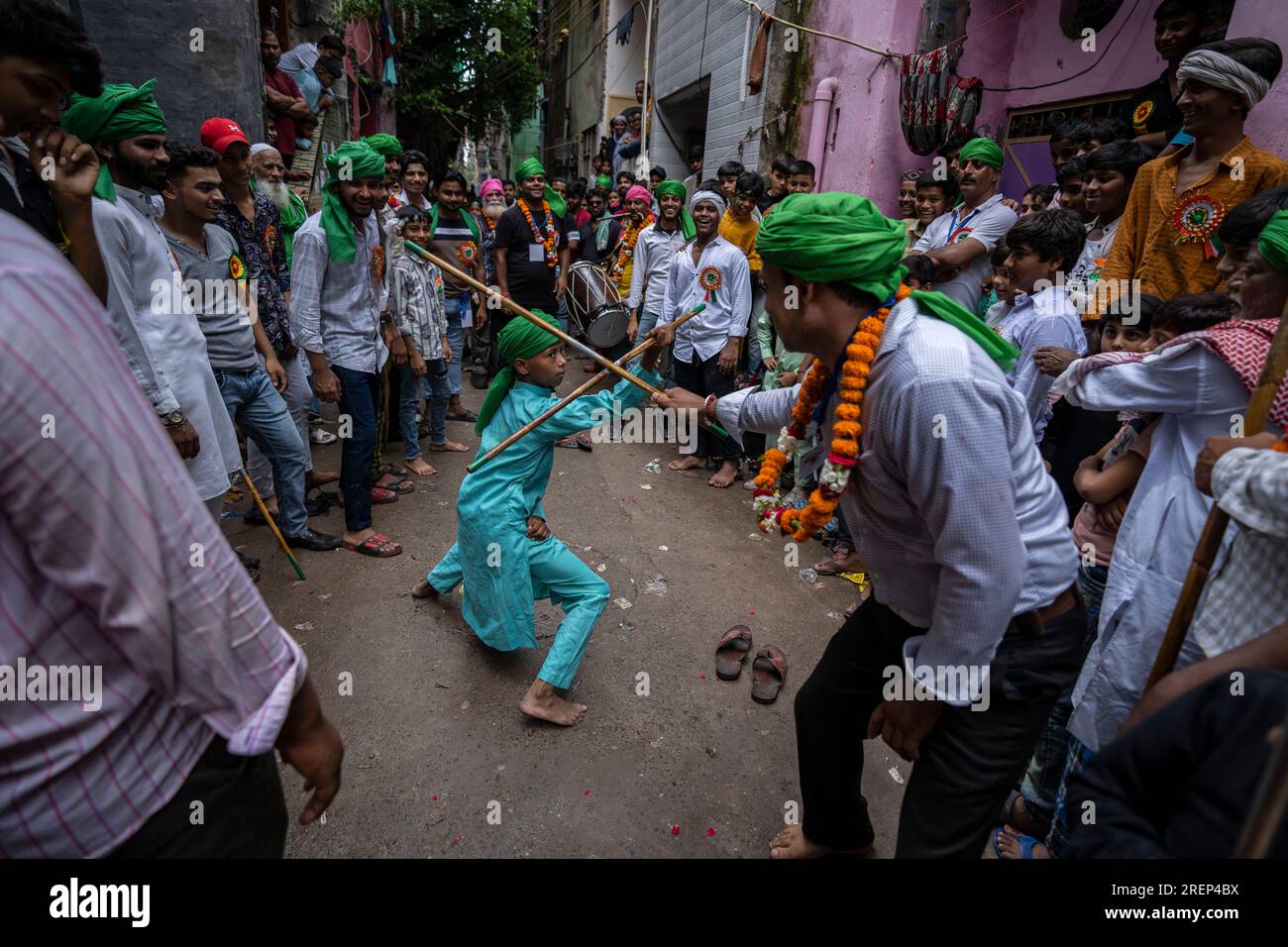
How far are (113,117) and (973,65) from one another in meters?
6.61

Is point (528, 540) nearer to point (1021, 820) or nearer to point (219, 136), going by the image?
point (1021, 820)

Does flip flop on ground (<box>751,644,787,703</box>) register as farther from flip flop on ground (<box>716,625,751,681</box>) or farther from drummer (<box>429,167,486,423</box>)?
drummer (<box>429,167,486,423</box>)

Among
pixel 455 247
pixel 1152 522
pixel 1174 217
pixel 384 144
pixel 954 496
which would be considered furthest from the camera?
pixel 455 247

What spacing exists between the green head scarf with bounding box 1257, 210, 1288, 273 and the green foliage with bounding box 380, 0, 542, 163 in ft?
55.1

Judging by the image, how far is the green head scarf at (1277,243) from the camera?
5.83ft

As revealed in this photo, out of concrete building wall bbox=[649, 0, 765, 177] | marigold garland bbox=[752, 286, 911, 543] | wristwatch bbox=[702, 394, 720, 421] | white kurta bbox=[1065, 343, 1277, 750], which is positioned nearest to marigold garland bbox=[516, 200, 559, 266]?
concrete building wall bbox=[649, 0, 765, 177]

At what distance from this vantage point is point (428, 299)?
18.3 ft

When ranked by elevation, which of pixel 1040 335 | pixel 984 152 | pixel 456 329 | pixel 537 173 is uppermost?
pixel 984 152

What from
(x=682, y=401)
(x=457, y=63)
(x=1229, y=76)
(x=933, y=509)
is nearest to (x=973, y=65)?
(x=1229, y=76)

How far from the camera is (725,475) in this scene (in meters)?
5.90

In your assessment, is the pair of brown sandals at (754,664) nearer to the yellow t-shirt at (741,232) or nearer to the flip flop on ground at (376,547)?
the flip flop on ground at (376,547)

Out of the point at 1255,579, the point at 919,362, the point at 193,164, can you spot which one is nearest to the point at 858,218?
the point at 919,362

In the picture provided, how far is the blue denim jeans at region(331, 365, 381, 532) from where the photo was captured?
4.24 meters

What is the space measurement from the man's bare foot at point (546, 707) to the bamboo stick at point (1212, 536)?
2080mm
